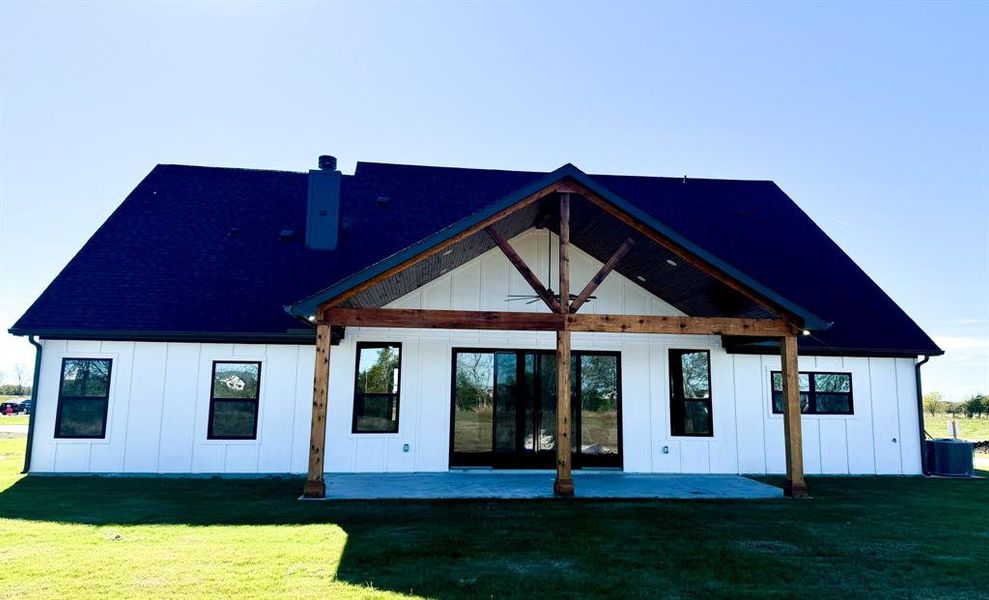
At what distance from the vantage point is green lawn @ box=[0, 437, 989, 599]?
500 cm

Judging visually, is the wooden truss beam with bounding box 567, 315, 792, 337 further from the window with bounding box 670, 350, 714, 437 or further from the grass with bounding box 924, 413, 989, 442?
the grass with bounding box 924, 413, 989, 442

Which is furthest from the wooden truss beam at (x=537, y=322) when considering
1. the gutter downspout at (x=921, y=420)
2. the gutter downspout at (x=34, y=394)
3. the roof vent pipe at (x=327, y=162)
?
the gutter downspout at (x=34, y=394)

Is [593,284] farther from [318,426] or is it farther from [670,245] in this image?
[318,426]

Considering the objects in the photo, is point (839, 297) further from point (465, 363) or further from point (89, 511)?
point (89, 511)

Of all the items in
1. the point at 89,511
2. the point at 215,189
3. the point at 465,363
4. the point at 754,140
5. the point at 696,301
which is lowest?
the point at 89,511

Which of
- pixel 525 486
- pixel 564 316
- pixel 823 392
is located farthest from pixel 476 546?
pixel 823 392

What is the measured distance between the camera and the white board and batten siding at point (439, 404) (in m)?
10.9

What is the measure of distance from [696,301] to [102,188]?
666 inches

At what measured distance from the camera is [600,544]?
6.36 metres

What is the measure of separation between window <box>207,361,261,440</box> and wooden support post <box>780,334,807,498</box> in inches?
355

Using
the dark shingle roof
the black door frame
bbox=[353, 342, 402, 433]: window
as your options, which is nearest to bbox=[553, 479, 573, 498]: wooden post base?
the black door frame

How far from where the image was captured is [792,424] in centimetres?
932

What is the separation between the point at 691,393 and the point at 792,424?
271 centimetres

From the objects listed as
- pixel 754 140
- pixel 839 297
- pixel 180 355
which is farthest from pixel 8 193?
pixel 839 297
